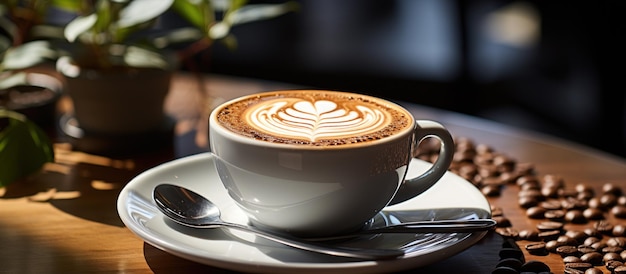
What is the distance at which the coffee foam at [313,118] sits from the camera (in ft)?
2.20

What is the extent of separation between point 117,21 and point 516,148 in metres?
0.57

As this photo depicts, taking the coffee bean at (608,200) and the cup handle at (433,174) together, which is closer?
the cup handle at (433,174)

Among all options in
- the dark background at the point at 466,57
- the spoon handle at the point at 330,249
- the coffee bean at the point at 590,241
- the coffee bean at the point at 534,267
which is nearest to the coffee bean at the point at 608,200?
the coffee bean at the point at 590,241

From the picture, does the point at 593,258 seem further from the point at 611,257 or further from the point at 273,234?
the point at 273,234

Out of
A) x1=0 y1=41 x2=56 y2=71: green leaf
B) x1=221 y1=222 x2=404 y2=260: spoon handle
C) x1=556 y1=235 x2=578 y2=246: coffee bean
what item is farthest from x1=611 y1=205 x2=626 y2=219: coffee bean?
x1=0 y1=41 x2=56 y2=71: green leaf

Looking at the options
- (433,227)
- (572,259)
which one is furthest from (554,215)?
(433,227)

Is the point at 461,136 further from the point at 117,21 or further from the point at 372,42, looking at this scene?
the point at 372,42

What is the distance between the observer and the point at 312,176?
0.64 m

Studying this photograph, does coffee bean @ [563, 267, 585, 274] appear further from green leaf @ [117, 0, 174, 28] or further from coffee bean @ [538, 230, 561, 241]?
green leaf @ [117, 0, 174, 28]

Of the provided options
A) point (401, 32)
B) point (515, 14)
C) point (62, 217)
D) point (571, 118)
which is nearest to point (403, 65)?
point (401, 32)

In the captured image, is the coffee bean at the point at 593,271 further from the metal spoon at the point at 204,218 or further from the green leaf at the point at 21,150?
the green leaf at the point at 21,150

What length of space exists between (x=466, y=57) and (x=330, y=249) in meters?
1.86

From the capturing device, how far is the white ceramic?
0.63 meters

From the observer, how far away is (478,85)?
239 cm
